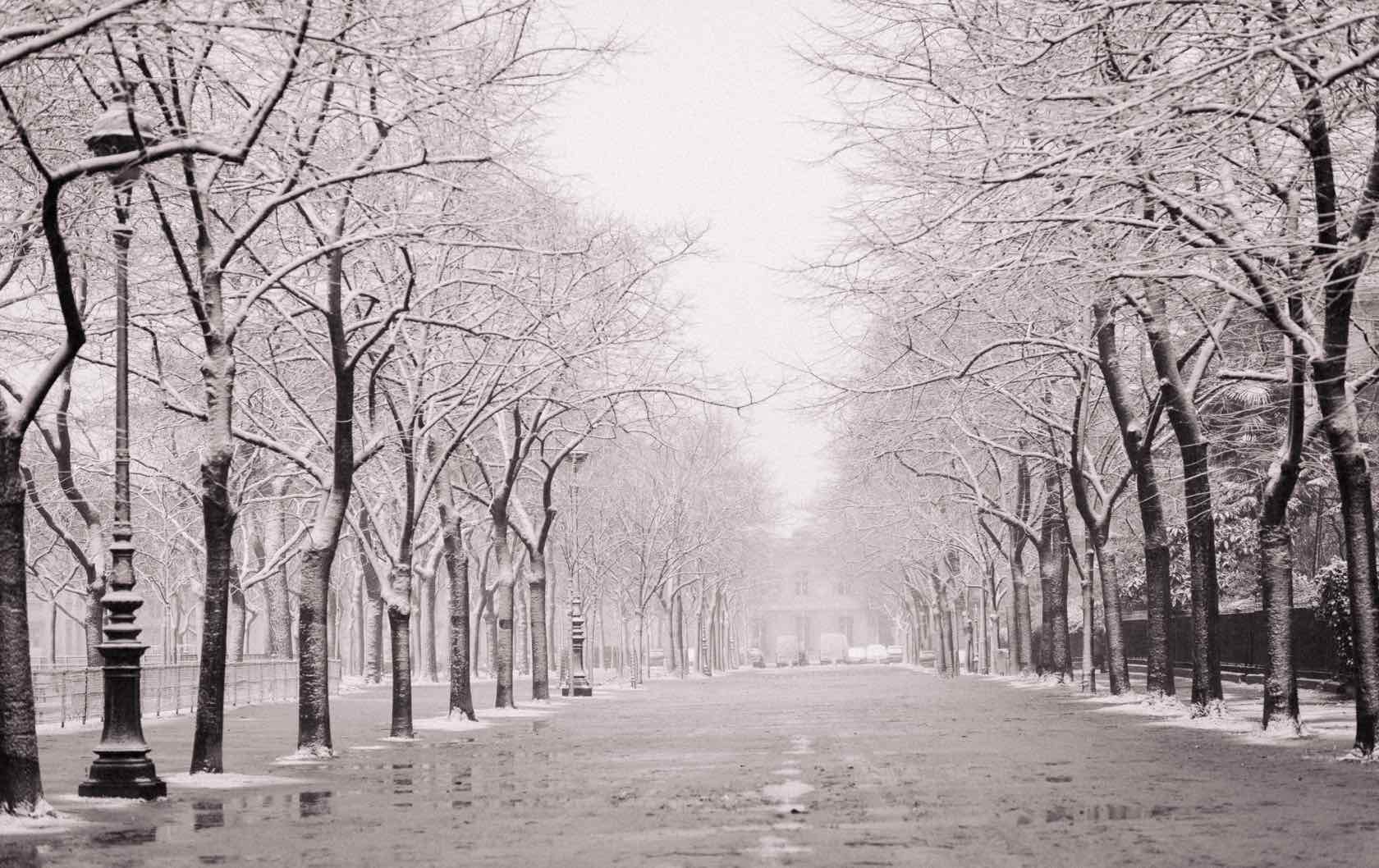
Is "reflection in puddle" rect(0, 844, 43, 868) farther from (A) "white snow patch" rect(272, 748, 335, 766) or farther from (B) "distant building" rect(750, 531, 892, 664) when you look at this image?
(B) "distant building" rect(750, 531, 892, 664)

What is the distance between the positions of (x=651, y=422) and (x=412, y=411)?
5.71m

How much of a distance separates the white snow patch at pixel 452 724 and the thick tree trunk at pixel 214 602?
34.9 ft

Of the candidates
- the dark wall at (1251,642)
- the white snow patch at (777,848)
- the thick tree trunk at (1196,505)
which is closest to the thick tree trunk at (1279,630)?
the thick tree trunk at (1196,505)

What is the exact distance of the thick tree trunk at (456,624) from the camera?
3250 cm


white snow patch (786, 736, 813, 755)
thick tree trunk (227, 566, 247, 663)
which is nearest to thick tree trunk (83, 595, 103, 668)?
thick tree trunk (227, 566, 247, 663)

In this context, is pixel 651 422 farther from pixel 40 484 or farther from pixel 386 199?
pixel 40 484

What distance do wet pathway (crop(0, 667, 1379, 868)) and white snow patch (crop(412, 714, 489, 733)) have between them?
2142mm

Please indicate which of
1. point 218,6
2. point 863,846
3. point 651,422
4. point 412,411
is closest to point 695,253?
point 651,422

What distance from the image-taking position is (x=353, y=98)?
19.8m

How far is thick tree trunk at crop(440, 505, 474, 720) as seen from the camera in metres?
32.5

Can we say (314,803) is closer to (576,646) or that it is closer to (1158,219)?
(1158,219)

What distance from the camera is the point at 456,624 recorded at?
108 ft

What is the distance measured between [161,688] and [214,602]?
2242cm

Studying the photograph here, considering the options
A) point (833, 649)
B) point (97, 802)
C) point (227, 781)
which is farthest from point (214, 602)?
point (833, 649)
